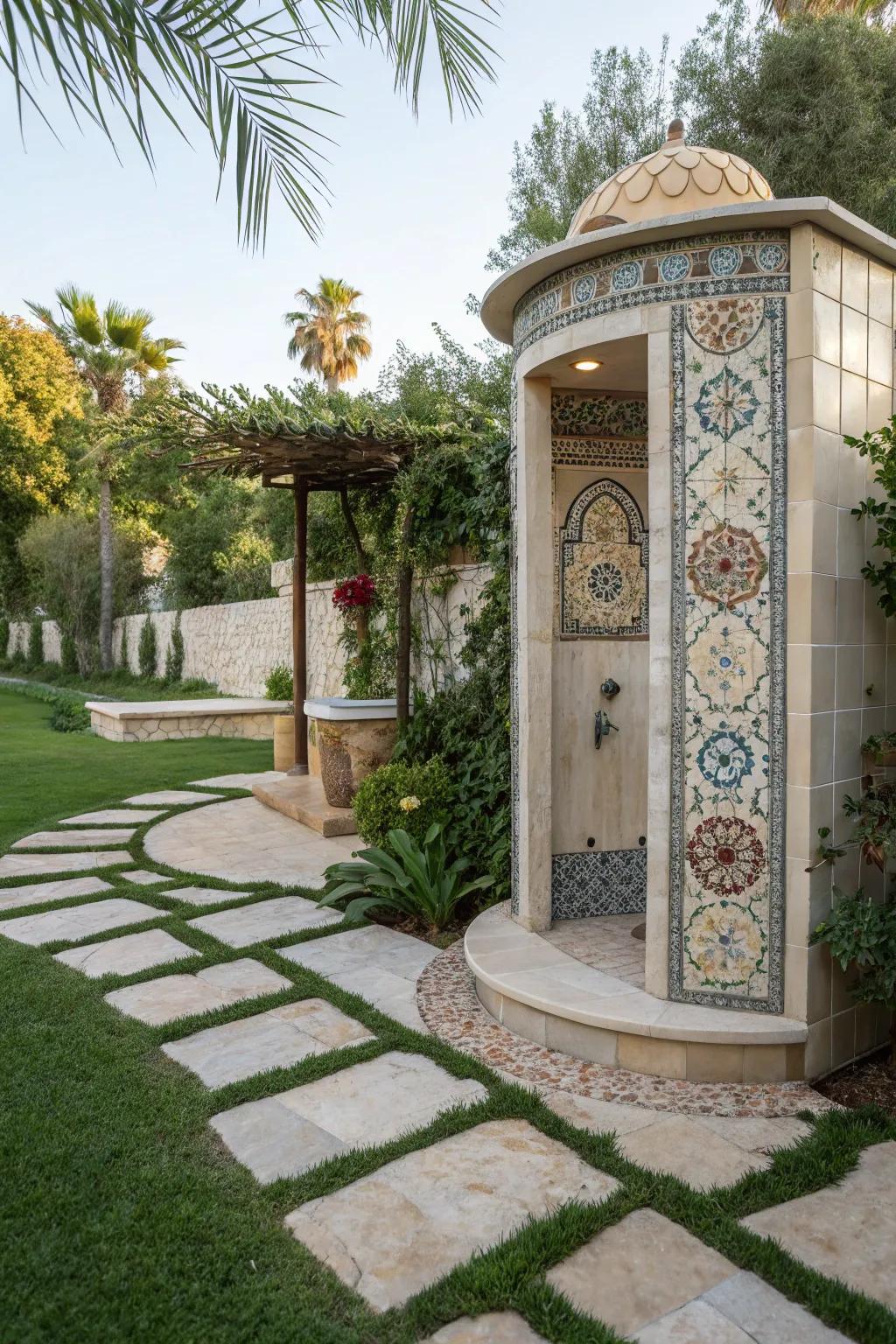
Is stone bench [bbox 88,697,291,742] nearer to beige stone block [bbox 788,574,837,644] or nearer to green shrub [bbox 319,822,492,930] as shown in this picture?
green shrub [bbox 319,822,492,930]

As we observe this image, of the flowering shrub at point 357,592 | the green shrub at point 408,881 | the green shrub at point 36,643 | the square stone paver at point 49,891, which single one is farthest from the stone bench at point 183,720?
the green shrub at point 36,643

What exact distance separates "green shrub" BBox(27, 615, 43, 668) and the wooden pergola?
18549 mm

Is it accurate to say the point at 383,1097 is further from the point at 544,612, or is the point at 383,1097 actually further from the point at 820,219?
the point at 820,219

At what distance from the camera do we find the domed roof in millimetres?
3221

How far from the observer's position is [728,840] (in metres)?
2.85

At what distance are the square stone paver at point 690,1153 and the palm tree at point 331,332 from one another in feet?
66.1

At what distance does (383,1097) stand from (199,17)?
2.85 metres

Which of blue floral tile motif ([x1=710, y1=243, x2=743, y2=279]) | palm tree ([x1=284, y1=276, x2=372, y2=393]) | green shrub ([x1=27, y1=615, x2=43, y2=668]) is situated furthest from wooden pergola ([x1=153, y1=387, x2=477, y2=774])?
green shrub ([x1=27, y1=615, x2=43, y2=668])

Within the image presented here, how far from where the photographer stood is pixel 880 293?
9.77 ft

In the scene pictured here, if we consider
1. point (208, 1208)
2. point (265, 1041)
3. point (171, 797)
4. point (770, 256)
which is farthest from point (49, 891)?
point (770, 256)

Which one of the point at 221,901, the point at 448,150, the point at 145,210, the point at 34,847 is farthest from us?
the point at 34,847

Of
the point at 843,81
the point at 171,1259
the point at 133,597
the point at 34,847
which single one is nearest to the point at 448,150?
the point at 171,1259

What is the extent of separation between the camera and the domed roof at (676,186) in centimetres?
322

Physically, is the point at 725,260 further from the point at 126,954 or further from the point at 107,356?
the point at 107,356
